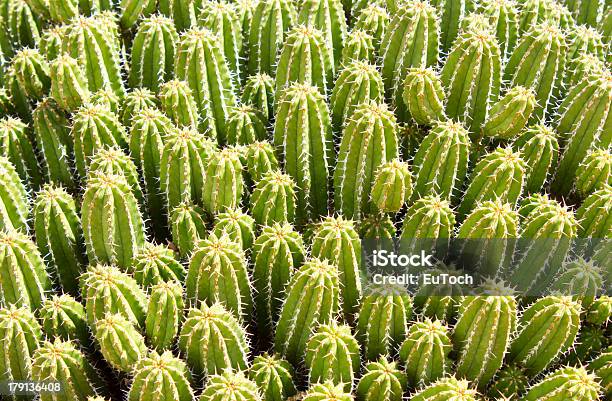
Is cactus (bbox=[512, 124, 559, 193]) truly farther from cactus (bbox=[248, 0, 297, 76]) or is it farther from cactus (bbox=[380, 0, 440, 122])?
cactus (bbox=[248, 0, 297, 76])

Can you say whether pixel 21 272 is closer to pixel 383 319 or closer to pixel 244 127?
pixel 244 127

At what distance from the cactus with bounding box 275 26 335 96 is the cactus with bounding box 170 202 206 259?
0.93m

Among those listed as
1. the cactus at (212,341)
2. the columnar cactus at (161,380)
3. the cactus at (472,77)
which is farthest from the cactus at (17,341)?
the cactus at (472,77)

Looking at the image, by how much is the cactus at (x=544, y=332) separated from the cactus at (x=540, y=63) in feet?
4.38

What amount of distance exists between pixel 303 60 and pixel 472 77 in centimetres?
96

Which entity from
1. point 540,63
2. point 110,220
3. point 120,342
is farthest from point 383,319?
point 540,63

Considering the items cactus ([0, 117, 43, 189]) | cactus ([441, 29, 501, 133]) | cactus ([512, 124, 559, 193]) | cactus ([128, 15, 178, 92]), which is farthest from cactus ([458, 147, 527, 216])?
cactus ([0, 117, 43, 189])

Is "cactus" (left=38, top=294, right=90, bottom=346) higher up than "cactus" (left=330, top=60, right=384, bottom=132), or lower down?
lower down

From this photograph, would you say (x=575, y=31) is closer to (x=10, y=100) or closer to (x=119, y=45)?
(x=119, y=45)

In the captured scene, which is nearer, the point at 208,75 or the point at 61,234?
the point at 61,234

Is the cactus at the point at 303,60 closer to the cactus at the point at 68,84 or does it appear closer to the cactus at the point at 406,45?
the cactus at the point at 406,45

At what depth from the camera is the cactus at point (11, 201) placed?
371 centimetres

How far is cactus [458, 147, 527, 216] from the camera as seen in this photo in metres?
3.60

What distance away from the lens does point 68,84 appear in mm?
4055
